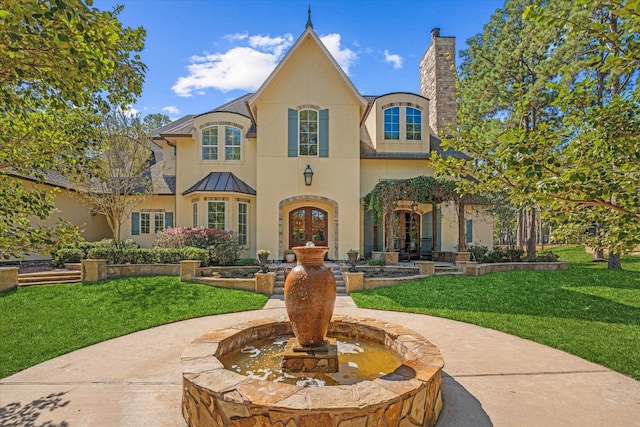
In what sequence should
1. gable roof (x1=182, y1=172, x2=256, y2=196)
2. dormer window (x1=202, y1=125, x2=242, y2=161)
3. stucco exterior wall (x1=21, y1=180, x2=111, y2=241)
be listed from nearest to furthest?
gable roof (x1=182, y1=172, x2=256, y2=196), stucco exterior wall (x1=21, y1=180, x2=111, y2=241), dormer window (x1=202, y1=125, x2=242, y2=161)

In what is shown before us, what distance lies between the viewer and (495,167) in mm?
4062

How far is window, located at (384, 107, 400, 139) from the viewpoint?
52.5ft

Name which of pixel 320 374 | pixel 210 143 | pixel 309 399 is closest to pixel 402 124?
pixel 210 143

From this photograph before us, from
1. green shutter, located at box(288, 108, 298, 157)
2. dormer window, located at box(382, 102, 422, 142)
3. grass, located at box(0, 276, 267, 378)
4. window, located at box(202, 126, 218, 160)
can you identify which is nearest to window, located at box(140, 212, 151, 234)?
window, located at box(202, 126, 218, 160)

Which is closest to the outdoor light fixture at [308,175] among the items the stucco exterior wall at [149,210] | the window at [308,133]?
the window at [308,133]

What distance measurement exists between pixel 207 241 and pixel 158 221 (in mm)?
4759

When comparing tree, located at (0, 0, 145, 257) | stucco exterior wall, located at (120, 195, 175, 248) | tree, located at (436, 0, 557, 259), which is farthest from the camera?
stucco exterior wall, located at (120, 195, 175, 248)

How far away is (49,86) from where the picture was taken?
12.1ft

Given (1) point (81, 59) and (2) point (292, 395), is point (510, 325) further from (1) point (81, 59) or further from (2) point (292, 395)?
(1) point (81, 59)

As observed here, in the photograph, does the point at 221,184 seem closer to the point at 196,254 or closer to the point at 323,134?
the point at 196,254

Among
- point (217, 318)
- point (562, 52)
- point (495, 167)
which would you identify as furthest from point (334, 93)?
point (495, 167)

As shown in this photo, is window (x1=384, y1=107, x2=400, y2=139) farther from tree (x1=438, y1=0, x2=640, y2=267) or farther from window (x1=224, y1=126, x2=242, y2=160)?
tree (x1=438, y1=0, x2=640, y2=267)

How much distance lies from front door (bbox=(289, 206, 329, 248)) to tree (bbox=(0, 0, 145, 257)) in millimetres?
10952

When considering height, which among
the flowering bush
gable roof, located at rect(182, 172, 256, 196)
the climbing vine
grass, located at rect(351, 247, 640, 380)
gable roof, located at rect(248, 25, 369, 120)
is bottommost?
grass, located at rect(351, 247, 640, 380)
